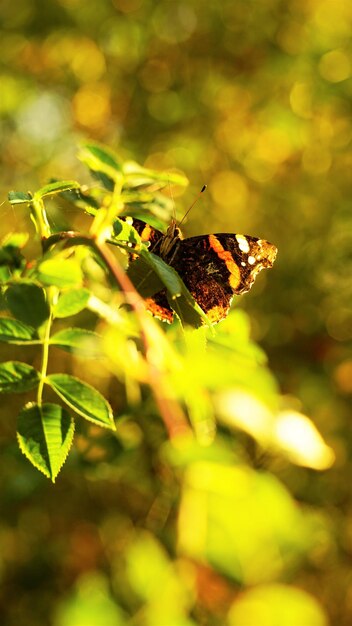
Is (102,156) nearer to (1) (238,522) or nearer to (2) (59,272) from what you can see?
(2) (59,272)

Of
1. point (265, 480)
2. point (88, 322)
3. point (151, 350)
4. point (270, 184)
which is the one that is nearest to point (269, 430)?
point (151, 350)

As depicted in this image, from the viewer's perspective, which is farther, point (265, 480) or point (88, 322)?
point (88, 322)

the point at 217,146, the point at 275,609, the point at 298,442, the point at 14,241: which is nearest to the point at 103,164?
the point at 14,241

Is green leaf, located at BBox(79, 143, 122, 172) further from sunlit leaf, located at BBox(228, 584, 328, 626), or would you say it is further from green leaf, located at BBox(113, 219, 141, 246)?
sunlit leaf, located at BBox(228, 584, 328, 626)

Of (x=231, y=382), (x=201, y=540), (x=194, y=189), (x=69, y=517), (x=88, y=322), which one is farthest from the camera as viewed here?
(x=194, y=189)

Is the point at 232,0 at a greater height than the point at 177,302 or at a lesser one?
greater

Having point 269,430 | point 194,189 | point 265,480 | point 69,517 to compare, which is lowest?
point 69,517

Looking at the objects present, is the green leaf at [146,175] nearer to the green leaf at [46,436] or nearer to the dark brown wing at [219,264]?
the dark brown wing at [219,264]

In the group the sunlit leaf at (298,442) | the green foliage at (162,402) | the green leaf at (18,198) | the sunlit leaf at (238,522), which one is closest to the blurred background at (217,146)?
the green foliage at (162,402)

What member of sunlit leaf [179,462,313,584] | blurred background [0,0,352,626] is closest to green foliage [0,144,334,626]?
sunlit leaf [179,462,313,584]

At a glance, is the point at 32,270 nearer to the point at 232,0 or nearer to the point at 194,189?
the point at 194,189
